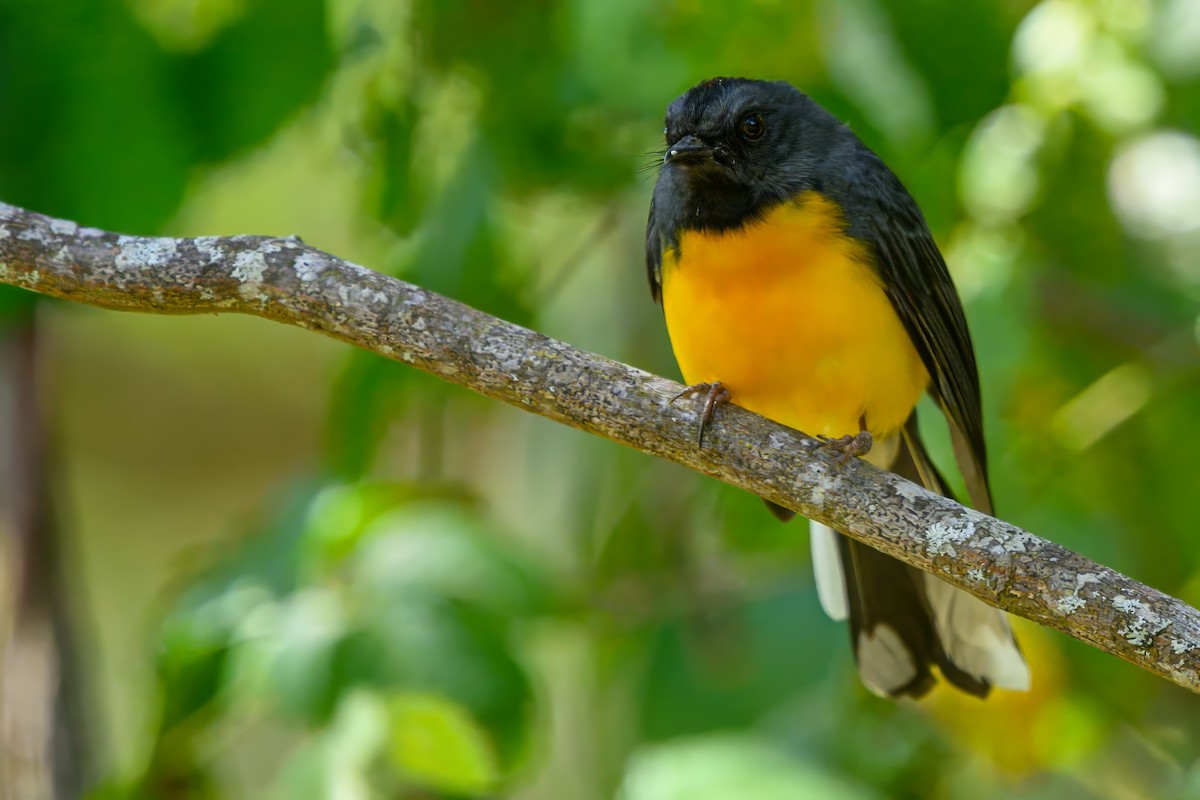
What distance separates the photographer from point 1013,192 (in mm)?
4117

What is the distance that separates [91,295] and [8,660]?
2035 mm

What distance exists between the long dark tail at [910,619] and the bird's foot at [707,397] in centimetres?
97

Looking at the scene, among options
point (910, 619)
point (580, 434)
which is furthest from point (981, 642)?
point (580, 434)

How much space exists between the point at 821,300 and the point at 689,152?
1.70ft

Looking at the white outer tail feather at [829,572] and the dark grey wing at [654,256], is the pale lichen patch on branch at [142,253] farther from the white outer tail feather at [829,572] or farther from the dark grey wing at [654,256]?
the white outer tail feather at [829,572]

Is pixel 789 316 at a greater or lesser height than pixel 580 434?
lesser

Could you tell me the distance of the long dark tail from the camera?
12.4 ft

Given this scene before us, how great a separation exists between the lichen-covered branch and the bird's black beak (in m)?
0.85

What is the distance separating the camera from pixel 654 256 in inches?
149

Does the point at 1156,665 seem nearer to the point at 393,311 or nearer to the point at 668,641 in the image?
the point at 393,311

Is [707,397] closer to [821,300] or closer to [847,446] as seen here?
[847,446]

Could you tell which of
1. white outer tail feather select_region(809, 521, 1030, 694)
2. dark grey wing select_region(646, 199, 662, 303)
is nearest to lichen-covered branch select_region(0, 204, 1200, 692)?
dark grey wing select_region(646, 199, 662, 303)

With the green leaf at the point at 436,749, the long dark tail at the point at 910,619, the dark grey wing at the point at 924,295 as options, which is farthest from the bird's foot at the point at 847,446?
the green leaf at the point at 436,749

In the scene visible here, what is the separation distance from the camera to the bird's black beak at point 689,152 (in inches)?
136
